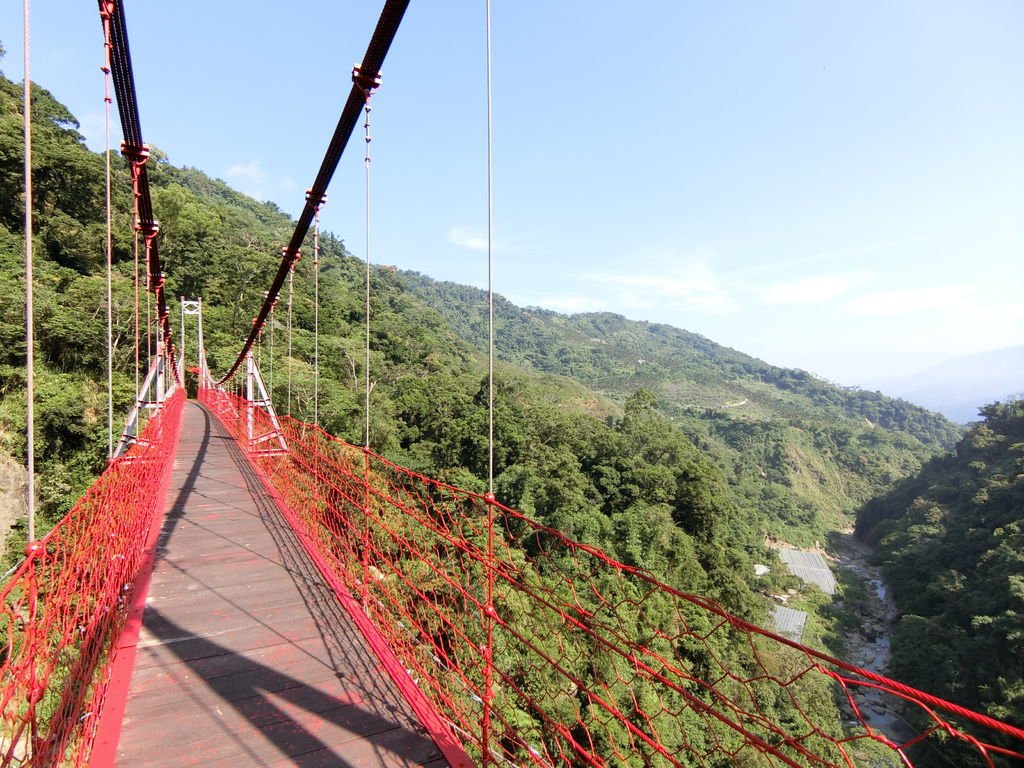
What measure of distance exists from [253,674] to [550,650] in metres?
9.12

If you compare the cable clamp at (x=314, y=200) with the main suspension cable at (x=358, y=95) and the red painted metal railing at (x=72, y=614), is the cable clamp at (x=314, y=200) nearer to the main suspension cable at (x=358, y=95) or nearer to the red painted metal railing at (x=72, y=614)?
the main suspension cable at (x=358, y=95)

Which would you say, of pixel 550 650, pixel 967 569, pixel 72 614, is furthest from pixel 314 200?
pixel 967 569

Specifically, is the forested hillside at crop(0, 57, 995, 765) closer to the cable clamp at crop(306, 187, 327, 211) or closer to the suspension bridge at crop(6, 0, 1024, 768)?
the cable clamp at crop(306, 187, 327, 211)

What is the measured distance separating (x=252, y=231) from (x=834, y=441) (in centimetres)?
5797

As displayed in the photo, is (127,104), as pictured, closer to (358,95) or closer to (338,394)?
(358,95)

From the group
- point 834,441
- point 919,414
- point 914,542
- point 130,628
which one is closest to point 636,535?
point 130,628

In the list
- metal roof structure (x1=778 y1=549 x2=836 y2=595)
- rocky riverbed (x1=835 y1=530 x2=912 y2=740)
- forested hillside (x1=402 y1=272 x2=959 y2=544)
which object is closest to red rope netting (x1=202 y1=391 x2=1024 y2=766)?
rocky riverbed (x1=835 y1=530 x2=912 y2=740)

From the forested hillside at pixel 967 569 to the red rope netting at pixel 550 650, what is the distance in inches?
64.0

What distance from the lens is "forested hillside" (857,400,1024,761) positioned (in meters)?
14.9

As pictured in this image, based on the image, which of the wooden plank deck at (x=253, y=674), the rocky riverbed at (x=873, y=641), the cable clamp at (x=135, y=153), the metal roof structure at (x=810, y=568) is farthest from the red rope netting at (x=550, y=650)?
the metal roof structure at (x=810, y=568)

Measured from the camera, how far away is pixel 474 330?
76.4 m

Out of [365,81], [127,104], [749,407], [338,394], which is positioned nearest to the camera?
[365,81]

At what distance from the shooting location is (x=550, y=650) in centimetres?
996

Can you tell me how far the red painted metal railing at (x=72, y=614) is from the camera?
50.1 inches
